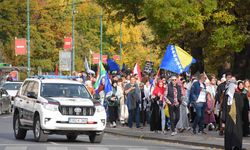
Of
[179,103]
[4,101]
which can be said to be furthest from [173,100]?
[4,101]

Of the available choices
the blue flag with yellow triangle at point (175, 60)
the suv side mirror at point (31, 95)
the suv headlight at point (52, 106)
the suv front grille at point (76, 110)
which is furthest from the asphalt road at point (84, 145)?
the blue flag with yellow triangle at point (175, 60)

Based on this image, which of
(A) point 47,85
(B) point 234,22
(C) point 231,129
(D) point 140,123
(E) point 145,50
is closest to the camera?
(C) point 231,129

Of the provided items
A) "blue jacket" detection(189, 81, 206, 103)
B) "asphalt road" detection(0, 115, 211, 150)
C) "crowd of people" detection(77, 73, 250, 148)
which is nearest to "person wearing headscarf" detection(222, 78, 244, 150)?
"asphalt road" detection(0, 115, 211, 150)

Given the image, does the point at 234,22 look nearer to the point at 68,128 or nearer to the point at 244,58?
the point at 244,58

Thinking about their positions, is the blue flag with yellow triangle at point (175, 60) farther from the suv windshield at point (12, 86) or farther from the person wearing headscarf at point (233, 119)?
the suv windshield at point (12, 86)

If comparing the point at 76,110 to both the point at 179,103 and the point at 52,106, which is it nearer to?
the point at 52,106

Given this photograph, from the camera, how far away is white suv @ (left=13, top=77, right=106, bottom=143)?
80.9ft

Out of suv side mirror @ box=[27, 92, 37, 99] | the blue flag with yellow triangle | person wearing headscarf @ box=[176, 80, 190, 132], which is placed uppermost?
the blue flag with yellow triangle

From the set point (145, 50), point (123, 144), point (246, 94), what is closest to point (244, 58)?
point (246, 94)

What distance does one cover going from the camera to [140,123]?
3562 cm

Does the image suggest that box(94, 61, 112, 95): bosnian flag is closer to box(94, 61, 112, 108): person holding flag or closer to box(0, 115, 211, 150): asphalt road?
box(94, 61, 112, 108): person holding flag

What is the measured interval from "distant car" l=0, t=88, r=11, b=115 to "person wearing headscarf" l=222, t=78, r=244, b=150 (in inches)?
983

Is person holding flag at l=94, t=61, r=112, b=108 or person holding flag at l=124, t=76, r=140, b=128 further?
person holding flag at l=94, t=61, r=112, b=108

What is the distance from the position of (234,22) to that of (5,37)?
177 ft
